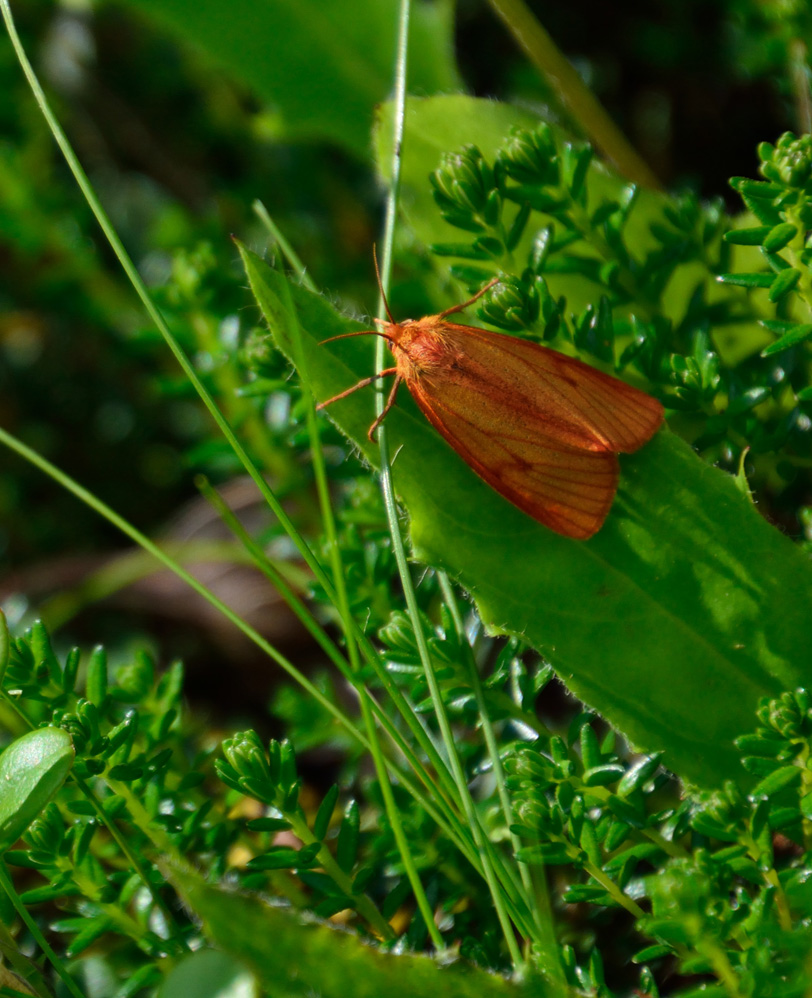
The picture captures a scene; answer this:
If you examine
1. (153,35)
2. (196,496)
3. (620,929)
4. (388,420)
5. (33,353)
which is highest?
(153,35)

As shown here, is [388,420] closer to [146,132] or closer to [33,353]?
[33,353]

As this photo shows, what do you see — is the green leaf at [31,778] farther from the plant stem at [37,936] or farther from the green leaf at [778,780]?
the green leaf at [778,780]

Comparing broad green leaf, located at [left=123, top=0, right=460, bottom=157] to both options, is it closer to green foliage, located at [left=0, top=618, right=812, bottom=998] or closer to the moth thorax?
the moth thorax

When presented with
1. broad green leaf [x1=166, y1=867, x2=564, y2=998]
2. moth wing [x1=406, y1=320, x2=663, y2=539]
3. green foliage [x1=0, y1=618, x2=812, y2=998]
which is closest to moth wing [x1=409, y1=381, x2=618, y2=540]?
moth wing [x1=406, y1=320, x2=663, y2=539]

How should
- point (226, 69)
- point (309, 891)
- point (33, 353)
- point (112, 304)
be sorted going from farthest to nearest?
1. point (33, 353)
2. point (112, 304)
3. point (226, 69)
4. point (309, 891)

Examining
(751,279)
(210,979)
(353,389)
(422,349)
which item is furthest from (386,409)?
(210,979)

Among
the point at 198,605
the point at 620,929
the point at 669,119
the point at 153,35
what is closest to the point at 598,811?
the point at 620,929

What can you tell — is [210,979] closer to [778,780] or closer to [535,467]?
[778,780]

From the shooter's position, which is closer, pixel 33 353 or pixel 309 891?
pixel 309 891
